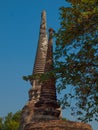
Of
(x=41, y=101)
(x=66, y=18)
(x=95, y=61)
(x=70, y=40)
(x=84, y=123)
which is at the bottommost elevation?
(x=84, y=123)

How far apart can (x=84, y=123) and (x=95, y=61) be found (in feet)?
11.2

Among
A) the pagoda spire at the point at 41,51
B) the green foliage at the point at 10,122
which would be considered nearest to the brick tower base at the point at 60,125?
the pagoda spire at the point at 41,51

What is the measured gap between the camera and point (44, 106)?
22.2m

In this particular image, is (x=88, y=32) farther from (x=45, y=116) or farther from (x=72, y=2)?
(x=45, y=116)

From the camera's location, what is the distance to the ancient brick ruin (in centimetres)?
1847

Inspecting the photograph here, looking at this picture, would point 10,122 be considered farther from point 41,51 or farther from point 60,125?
point 60,125

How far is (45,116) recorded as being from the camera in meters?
21.5

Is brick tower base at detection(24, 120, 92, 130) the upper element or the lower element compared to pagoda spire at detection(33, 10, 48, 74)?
lower

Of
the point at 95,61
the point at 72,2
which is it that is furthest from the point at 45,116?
the point at 72,2

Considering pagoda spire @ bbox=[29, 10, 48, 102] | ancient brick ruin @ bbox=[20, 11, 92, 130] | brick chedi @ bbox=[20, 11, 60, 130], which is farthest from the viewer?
pagoda spire @ bbox=[29, 10, 48, 102]

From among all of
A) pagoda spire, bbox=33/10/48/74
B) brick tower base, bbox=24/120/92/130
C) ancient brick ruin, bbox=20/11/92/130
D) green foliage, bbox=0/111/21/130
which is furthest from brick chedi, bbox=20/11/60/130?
green foliage, bbox=0/111/21/130

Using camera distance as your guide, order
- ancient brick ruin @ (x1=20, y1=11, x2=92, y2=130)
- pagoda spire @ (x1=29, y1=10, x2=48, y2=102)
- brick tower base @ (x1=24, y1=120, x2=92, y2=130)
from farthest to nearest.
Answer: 1. pagoda spire @ (x1=29, y1=10, x2=48, y2=102)
2. ancient brick ruin @ (x1=20, y1=11, x2=92, y2=130)
3. brick tower base @ (x1=24, y1=120, x2=92, y2=130)

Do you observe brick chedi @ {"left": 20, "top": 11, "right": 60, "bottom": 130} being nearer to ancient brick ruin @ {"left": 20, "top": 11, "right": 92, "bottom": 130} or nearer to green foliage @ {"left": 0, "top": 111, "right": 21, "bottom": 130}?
ancient brick ruin @ {"left": 20, "top": 11, "right": 92, "bottom": 130}

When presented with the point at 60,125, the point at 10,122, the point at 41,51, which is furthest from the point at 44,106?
the point at 10,122
